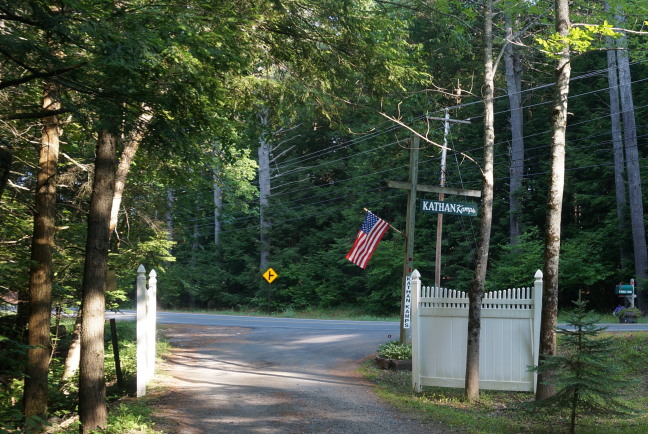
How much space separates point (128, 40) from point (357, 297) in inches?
1169

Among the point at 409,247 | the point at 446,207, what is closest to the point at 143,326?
the point at 446,207

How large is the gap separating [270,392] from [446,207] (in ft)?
16.6

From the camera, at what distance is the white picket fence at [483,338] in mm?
10758

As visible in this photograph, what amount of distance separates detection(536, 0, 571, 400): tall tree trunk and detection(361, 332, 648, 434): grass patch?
59 cm

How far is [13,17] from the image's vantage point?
Answer: 5.50 meters

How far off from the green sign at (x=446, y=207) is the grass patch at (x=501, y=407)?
3.41 meters

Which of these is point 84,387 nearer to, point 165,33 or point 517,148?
point 165,33

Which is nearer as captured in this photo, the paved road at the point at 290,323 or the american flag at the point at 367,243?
the american flag at the point at 367,243

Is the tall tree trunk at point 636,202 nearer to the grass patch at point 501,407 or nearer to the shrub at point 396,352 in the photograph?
the grass patch at point 501,407

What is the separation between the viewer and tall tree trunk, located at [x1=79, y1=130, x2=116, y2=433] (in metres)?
8.63

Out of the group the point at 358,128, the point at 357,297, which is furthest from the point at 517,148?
the point at 357,297

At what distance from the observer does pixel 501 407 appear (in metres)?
10.0

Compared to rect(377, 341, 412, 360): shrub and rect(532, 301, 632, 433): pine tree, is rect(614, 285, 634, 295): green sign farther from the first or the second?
rect(532, 301, 632, 433): pine tree

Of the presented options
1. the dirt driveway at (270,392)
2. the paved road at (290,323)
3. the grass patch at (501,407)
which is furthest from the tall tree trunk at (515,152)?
the grass patch at (501,407)
